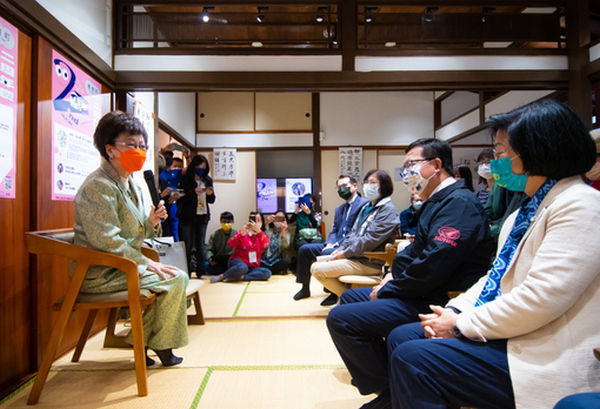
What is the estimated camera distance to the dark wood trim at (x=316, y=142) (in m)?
6.75

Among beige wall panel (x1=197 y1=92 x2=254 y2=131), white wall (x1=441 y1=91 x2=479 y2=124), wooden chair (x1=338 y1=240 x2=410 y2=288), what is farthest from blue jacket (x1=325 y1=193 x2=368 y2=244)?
white wall (x1=441 y1=91 x2=479 y2=124)

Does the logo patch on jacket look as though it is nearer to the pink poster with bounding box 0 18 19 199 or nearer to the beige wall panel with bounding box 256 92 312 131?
the pink poster with bounding box 0 18 19 199

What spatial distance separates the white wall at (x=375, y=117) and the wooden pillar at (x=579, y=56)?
12.4 feet

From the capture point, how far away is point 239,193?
6953 mm

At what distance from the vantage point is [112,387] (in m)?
1.86

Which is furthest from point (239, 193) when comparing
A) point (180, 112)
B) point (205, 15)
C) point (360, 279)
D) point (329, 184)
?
point (360, 279)

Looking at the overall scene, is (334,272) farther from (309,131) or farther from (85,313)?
(309,131)

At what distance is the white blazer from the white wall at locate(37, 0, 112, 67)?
2675 millimetres

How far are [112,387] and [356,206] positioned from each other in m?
2.50

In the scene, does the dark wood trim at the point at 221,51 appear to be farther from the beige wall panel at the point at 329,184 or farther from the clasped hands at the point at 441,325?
the beige wall panel at the point at 329,184

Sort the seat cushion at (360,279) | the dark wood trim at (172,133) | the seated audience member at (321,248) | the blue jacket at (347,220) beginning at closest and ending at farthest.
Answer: the seat cushion at (360,279), the blue jacket at (347,220), the seated audience member at (321,248), the dark wood trim at (172,133)

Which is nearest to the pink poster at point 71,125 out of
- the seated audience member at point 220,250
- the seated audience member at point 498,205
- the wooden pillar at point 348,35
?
the wooden pillar at point 348,35

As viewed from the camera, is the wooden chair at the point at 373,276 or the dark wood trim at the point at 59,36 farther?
the wooden chair at the point at 373,276

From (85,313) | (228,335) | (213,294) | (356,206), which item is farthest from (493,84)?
(85,313)
